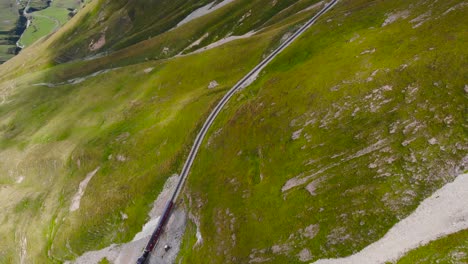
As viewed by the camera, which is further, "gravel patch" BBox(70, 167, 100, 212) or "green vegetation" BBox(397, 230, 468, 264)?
"gravel patch" BBox(70, 167, 100, 212)

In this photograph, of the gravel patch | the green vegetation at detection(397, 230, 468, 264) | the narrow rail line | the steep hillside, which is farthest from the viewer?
the gravel patch

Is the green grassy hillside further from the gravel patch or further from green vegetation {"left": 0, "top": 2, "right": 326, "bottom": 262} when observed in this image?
the gravel patch

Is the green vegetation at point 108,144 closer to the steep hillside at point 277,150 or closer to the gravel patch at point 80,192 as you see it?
the steep hillside at point 277,150

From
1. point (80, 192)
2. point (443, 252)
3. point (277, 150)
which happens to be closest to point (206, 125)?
point (277, 150)

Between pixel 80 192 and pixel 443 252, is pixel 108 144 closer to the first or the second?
pixel 80 192

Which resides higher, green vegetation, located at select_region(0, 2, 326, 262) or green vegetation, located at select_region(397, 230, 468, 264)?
green vegetation, located at select_region(0, 2, 326, 262)

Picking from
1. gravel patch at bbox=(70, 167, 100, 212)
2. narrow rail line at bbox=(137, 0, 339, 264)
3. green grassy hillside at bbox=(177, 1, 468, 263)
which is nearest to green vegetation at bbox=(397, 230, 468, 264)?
green grassy hillside at bbox=(177, 1, 468, 263)

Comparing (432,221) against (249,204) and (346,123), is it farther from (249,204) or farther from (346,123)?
(249,204)
